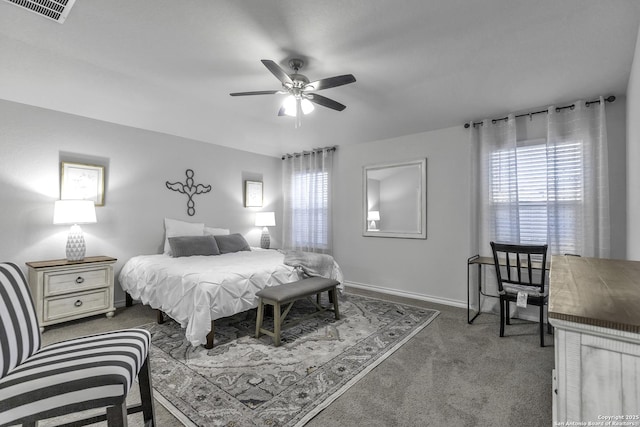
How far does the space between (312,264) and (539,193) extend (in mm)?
2661

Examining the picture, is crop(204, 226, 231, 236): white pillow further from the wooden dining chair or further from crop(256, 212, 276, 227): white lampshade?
the wooden dining chair

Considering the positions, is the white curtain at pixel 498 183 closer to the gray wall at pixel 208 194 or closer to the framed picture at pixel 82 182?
the gray wall at pixel 208 194

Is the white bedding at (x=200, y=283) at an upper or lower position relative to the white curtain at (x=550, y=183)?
lower

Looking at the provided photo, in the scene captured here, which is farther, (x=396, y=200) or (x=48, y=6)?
(x=396, y=200)

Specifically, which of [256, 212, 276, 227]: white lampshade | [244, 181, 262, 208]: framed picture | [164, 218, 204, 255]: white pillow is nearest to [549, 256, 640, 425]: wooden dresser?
[164, 218, 204, 255]: white pillow

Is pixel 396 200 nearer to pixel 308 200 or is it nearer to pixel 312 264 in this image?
pixel 308 200

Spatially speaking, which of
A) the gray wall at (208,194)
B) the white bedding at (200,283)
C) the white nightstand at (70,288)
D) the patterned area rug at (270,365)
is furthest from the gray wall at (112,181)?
the patterned area rug at (270,365)

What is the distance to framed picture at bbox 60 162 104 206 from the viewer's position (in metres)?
3.36

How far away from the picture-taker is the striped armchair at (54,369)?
3.54 feet

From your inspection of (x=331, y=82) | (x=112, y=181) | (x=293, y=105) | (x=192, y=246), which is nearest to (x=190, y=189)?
(x=112, y=181)

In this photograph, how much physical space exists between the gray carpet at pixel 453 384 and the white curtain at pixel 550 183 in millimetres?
1043

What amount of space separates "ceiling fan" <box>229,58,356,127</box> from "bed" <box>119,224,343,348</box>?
163cm

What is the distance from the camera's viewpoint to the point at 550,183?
3.16 metres

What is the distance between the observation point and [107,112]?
3551mm
